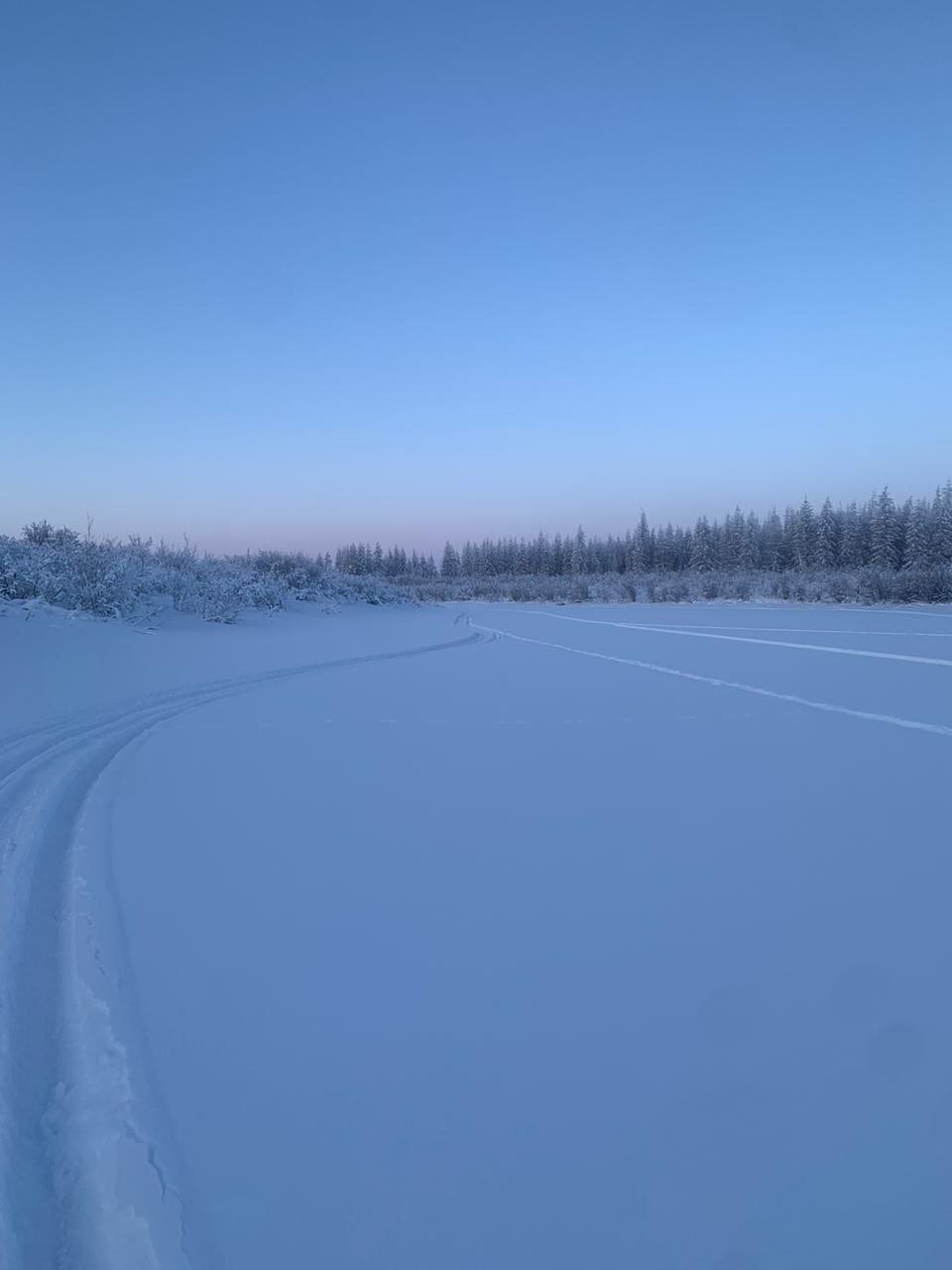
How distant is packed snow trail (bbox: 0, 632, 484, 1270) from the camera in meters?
1.64

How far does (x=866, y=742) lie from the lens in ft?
19.4

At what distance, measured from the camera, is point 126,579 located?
698 inches

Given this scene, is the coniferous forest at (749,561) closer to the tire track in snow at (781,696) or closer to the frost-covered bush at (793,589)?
the frost-covered bush at (793,589)

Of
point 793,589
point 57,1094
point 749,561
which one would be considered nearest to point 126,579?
point 57,1094

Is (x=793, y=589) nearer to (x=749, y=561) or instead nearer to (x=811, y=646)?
(x=811, y=646)

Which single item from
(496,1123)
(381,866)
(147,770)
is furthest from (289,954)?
(147,770)

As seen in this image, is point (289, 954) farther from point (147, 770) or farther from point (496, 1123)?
point (147, 770)

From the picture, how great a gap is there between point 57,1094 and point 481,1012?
1214 millimetres

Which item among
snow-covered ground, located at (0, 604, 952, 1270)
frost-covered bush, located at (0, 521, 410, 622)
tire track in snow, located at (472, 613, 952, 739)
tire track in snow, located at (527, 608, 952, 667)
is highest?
frost-covered bush, located at (0, 521, 410, 622)

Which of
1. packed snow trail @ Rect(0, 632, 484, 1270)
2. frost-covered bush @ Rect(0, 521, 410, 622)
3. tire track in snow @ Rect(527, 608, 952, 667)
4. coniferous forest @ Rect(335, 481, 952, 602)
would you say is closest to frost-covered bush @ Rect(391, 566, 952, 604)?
coniferous forest @ Rect(335, 481, 952, 602)

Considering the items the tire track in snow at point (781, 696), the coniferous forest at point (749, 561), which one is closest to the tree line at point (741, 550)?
the coniferous forest at point (749, 561)

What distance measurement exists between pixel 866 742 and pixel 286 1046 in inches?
205

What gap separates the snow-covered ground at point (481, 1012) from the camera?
5.45 ft

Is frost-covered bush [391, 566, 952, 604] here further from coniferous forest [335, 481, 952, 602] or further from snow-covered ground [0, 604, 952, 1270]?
snow-covered ground [0, 604, 952, 1270]
